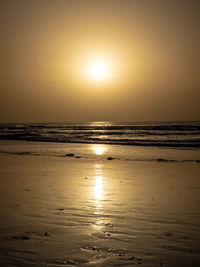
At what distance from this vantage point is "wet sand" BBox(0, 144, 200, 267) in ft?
13.6

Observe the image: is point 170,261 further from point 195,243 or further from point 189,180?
point 189,180

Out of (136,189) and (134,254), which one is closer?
(134,254)

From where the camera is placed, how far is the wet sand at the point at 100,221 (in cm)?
416

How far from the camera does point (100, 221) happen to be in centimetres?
561

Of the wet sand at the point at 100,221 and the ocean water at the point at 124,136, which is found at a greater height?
the ocean water at the point at 124,136

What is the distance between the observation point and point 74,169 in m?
12.7

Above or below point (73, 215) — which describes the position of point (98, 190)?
Answer: above

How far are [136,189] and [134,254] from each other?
4.23 m

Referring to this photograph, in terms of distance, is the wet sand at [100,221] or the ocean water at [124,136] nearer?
the wet sand at [100,221]

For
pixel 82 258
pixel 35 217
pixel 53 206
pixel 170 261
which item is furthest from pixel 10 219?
pixel 170 261

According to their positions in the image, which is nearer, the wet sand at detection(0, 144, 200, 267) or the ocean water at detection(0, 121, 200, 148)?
the wet sand at detection(0, 144, 200, 267)

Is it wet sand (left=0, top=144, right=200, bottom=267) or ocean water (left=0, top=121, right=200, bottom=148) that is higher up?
ocean water (left=0, top=121, right=200, bottom=148)

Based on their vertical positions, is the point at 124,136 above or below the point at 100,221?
above

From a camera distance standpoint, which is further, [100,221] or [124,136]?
[124,136]
